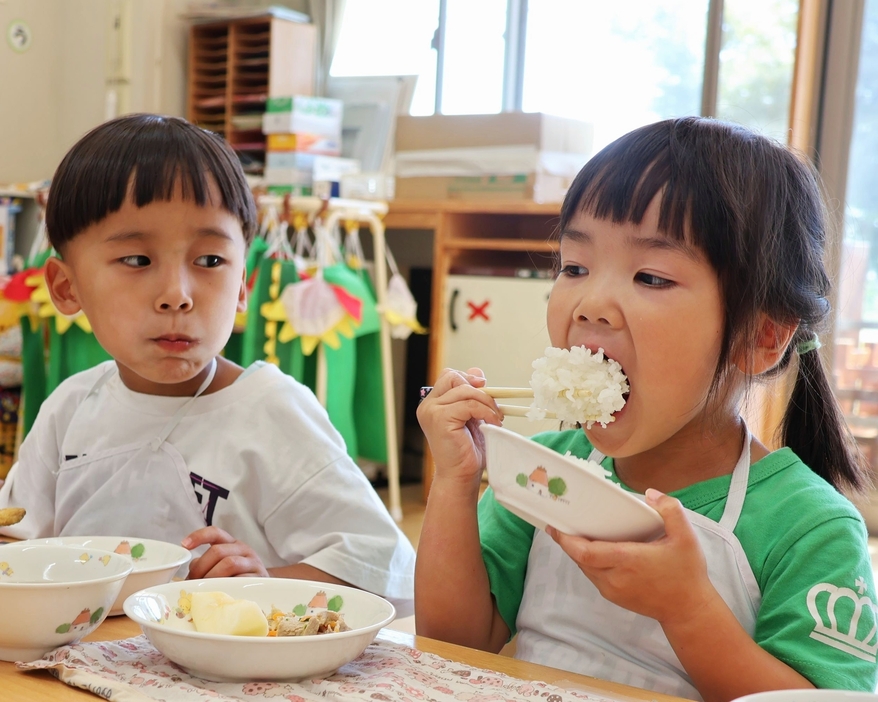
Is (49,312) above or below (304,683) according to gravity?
below

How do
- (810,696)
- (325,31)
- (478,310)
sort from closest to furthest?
(810,696), (478,310), (325,31)

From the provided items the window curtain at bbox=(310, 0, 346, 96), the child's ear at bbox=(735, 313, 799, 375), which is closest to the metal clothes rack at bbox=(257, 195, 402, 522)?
the window curtain at bbox=(310, 0, 346, 96)

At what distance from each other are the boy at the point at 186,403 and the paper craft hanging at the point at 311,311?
170cm

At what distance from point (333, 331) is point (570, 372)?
225 cm

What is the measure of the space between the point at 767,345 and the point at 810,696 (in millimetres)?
417

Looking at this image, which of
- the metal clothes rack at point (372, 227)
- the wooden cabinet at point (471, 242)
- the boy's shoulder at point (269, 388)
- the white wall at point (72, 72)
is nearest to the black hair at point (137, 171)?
the boy's shoulder at point (269, 388)

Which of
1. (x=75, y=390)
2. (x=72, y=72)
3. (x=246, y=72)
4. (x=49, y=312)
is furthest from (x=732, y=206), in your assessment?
(x=72, y=72)

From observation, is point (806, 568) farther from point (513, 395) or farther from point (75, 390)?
point (75, 390)

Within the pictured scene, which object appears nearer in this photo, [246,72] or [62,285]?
[62,285]

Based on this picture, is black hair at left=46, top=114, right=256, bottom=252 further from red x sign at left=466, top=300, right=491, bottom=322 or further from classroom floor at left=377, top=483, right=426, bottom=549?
red x sign at left=466, top=300, right=491, bottom=322

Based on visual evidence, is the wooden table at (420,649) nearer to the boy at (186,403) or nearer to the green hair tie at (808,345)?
the boy at (186,403)

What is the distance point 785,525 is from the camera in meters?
0.87

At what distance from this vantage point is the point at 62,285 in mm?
1328

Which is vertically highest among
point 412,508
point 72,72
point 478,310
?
point 72,72
